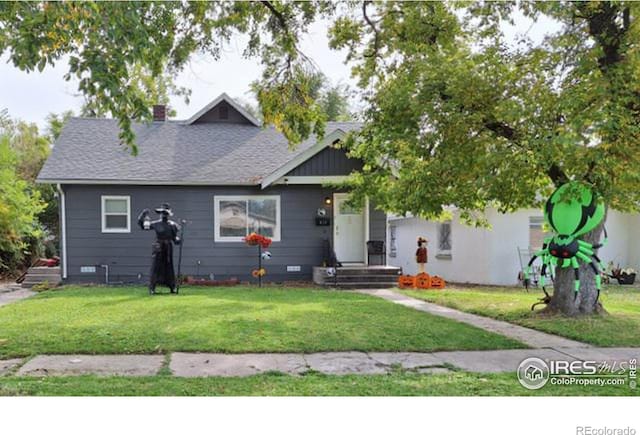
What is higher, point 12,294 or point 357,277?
point 357,277

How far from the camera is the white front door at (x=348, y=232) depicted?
14.8 m

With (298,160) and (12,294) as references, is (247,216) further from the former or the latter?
(12,294)

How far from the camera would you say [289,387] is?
4.54 m

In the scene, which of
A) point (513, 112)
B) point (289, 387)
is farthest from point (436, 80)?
point (289, 387)

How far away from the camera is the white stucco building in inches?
621

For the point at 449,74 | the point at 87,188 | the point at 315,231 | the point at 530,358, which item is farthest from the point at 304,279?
the point at 530,358

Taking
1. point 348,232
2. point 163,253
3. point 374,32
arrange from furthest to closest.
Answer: point 348,232 < point 163,253 < point 374,32

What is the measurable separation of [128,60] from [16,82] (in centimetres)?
398

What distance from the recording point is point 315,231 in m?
14.7

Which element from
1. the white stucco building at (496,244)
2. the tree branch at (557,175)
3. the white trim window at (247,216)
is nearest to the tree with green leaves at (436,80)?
the tree branch at (557,175)

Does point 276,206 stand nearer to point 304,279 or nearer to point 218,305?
point 304,279

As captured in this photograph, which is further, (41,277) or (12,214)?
(12,214)

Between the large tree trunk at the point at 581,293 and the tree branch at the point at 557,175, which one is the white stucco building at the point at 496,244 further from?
the tree branch at the point at 557,175

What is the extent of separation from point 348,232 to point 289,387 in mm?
10448
